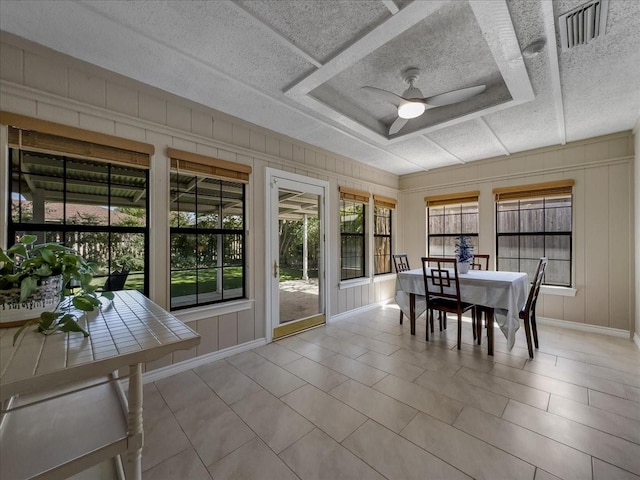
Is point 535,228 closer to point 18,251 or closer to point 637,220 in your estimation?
point 637,220

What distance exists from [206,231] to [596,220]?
517 cm

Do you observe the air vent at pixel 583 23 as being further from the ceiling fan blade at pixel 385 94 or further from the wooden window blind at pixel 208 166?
the wooden window blind at pixel 208 166

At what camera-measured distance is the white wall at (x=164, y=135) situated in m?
2.09

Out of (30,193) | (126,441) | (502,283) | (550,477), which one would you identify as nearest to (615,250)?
(502,283)

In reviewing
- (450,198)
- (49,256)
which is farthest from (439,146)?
(49,256)

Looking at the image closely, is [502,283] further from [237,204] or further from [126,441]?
[126,441]

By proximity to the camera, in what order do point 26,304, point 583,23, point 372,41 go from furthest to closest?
1. point 372,41
2. point 583,23
3. point 26,304

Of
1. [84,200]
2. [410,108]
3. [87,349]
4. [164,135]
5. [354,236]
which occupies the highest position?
[410,108]

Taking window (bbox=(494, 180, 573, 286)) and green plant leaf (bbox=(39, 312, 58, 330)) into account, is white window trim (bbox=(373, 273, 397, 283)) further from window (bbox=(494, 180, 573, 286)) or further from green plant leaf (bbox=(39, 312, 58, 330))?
green plant leaf (bbox=(39, 312, 58, 330))

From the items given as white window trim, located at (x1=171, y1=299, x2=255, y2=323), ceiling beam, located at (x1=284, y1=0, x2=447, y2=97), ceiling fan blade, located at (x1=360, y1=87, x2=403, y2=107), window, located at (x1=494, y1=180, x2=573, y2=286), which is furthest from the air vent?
white window trim, located at (x1=171, y1=299, x2=255, y2=323)

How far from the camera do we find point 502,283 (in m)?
2.97

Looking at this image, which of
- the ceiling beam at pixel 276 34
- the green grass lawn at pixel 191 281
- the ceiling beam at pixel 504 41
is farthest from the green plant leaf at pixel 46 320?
the ceiling beam at pixel 504 41

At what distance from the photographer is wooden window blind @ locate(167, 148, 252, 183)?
2777mm

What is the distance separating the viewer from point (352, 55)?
6.69 ft
